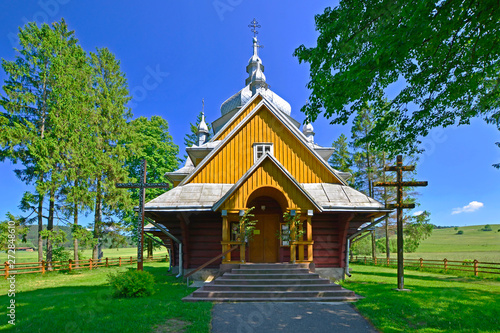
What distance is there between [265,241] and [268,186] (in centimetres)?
301

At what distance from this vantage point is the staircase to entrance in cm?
847

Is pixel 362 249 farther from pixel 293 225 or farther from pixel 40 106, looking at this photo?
pixel 40 106

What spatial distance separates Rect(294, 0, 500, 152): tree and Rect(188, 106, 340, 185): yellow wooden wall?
5559 millimetres

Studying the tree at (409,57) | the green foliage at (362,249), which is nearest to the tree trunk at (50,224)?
the tree at (409,57)

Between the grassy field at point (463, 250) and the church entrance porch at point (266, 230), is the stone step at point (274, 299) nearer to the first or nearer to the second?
the church entrance porch at point (266, 230)

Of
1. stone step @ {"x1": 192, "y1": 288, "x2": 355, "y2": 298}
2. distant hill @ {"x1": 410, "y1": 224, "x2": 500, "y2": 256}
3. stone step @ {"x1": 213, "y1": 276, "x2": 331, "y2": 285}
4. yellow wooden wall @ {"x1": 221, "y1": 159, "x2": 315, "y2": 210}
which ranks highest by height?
yellow wooden wall @ {"x1": 221, "y1": 159, "x2": 315, "y2": 210}

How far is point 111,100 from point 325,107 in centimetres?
2205

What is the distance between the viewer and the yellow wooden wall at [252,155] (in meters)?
12.7

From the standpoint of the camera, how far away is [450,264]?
59.7 ft

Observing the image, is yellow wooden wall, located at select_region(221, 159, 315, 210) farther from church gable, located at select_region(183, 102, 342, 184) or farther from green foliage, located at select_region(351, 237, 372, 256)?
green foliage, located at select_region(351, 237, 372, 256)

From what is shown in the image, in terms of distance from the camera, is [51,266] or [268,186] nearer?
[268,186]

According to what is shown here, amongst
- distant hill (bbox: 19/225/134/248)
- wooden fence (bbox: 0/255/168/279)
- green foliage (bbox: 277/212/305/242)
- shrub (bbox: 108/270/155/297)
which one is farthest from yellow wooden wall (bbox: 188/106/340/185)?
A: distant hill (bbox: 19/225/134/248)

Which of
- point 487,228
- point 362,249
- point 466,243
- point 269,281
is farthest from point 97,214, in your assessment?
point 487,228

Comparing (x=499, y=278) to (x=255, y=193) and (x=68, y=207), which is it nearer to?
(x=255, y=193)
